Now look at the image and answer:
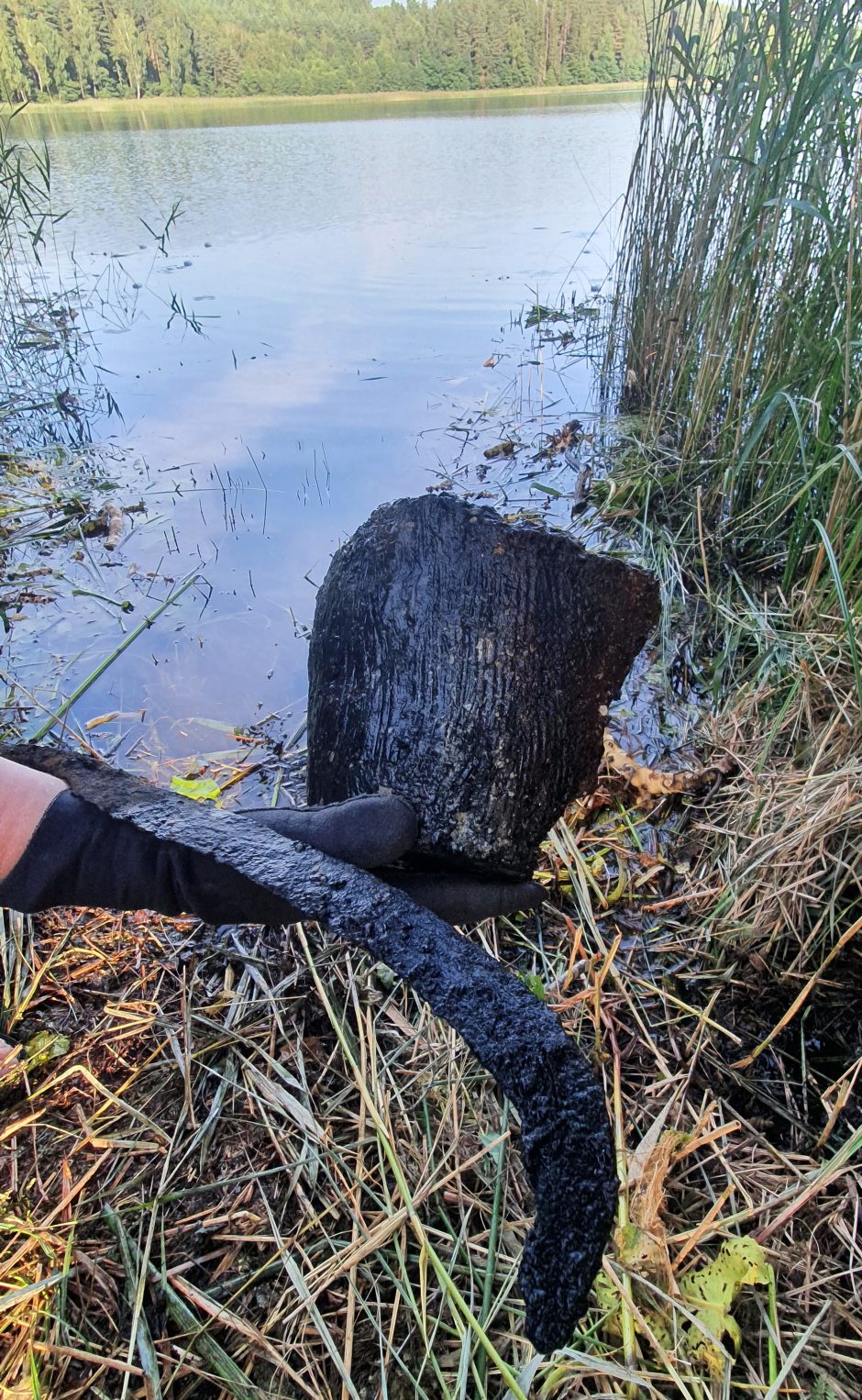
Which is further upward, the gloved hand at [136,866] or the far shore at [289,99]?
the far shore at [289,99]

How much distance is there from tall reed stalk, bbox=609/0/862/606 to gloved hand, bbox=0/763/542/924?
4.31ft

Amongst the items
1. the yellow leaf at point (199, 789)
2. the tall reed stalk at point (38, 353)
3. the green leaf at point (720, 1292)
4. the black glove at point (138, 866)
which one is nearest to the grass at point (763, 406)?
the green leaf at point (720, 1292)

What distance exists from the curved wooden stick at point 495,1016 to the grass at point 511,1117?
0.27 m

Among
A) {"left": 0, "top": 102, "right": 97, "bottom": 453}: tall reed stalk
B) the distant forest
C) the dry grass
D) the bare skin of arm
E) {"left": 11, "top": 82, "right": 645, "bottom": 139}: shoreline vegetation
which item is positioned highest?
the distant forest

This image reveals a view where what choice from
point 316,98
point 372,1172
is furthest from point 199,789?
point 316,98

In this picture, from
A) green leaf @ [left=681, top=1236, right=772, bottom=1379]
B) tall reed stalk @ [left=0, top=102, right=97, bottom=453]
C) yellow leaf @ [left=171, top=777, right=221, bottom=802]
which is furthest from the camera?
tall reed stalk @ [left=0, top=102, right=97, bottom=453]

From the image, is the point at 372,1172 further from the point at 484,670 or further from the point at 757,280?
the point at 757,280

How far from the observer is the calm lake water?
3.00 m

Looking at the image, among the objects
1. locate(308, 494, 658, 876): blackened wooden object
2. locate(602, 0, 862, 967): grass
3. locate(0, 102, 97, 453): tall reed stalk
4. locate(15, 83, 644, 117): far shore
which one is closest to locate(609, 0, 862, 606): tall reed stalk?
locate(602, 0, 862, 967): grass

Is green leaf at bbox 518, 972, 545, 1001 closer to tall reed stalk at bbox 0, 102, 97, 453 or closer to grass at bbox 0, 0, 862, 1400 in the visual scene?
grass at bbox 0, 0, 862, 1400

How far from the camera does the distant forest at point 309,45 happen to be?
1669cm

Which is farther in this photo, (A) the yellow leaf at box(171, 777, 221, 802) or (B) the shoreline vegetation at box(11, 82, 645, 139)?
(B) the shoreline vegetation at box(11, 82, 645, 139)

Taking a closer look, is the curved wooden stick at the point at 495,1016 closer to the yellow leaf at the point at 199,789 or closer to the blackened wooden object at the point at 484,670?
the blackened wooden object at the point at 484,670

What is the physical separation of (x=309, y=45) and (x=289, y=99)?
431 centimetres
